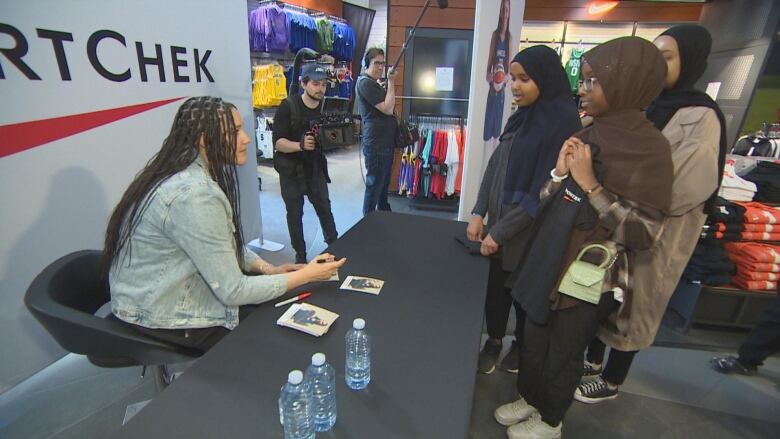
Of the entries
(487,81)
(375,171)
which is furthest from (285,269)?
(487,81)

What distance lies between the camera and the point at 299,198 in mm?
2545

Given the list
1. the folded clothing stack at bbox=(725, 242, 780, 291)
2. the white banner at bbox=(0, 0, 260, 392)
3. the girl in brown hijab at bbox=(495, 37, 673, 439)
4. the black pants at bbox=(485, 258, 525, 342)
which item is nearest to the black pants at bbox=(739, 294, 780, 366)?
the folded clothing stack at bbox=(725, 242, 780, 291)

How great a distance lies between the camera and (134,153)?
6.09ft

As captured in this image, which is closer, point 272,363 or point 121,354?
point 272,363

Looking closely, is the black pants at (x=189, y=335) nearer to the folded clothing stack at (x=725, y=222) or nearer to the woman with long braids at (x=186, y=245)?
the woman with long braids at (x=186, y=245)

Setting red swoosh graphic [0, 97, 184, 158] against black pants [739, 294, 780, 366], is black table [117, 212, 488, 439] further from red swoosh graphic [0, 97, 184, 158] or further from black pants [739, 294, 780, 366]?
black pants [739, 294, 780, 366]

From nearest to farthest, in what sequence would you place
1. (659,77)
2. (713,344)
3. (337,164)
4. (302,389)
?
(302,389) → (659,77) → (713,344) → (337,164)

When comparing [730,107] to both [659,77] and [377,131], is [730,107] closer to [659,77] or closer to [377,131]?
[377,131]

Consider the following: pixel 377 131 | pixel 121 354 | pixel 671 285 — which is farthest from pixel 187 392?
pixel 377 131

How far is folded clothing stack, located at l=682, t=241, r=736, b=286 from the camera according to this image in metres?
2.06

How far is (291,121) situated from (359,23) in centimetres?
554

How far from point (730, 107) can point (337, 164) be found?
4.93m

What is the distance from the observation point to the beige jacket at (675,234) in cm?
116

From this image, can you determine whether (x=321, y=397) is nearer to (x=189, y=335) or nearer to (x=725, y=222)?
(x=189, y=335)
